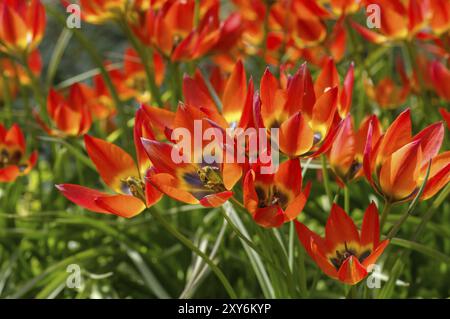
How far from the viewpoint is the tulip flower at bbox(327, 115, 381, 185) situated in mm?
865

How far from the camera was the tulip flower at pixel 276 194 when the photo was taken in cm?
80

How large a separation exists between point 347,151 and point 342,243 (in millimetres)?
105

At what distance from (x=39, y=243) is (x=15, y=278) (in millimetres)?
93

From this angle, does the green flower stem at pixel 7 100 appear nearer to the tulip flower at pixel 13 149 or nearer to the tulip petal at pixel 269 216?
the tulip flower at pixel 13 149

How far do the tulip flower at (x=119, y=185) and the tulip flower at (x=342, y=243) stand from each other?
0.18 m

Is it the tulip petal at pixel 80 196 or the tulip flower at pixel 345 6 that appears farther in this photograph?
the tulip flower at pixel 345 6

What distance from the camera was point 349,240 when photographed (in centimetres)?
87

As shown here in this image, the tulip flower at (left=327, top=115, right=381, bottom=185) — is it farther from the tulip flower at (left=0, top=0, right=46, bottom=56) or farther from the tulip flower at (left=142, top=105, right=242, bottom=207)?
the tulip flower at (left=0, top=0, right=46, bottom=56)

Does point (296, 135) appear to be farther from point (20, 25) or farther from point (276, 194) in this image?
point (20, 25)

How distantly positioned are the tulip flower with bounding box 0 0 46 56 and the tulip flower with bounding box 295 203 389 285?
0.66 metres

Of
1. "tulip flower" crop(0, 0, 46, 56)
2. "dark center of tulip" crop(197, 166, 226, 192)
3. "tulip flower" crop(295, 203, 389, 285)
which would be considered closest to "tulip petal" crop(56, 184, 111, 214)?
"dark center of tulip" crop(197, 166, 226, 192)

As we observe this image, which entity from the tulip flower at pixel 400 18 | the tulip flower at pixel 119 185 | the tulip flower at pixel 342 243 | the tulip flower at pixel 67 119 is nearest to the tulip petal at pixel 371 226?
the tulip flower at pixel 342 243

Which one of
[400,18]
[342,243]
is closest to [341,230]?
[342,243]
